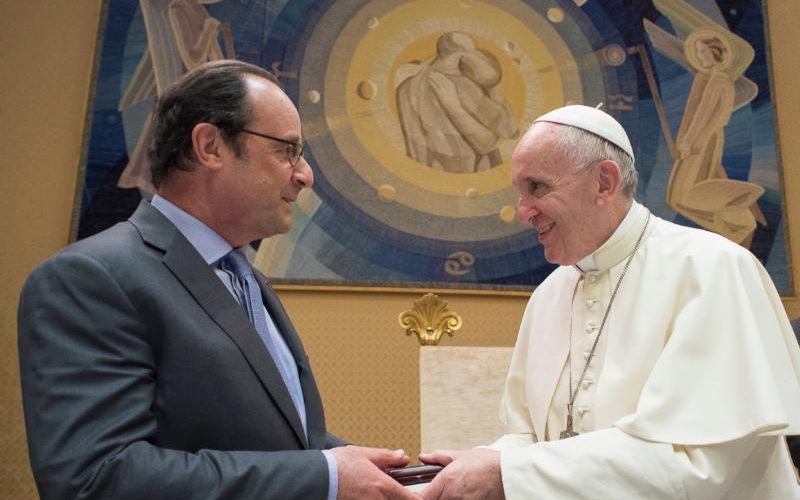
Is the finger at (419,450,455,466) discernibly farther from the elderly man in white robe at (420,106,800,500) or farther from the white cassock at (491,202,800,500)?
the white cassock at (491,202,800,500)

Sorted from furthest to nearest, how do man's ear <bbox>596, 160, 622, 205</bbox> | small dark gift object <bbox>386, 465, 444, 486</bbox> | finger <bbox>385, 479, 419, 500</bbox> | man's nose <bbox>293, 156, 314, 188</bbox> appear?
man's ear <bbox>596, 160, 622, 205</bbox> → man's nose <bbox>293, 156, 314, 188</bbox> → small dark gift object <bbox>386, 465, 444, 486</bbox> → finger <bbox>385, 479, 419, 500</bbox>

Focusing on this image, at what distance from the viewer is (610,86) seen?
18.1 ft

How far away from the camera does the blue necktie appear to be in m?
1.86

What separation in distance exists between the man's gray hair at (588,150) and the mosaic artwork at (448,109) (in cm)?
274

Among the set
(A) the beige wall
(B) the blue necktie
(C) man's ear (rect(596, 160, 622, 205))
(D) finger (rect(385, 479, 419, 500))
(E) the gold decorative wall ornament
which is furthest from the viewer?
(A) the beige wall

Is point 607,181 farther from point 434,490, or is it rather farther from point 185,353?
point 185,353

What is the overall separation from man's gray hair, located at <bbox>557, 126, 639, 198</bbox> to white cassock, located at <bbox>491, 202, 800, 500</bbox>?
0.50 feet

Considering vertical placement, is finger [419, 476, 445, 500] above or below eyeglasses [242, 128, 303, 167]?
below

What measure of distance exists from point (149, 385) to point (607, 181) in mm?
1445

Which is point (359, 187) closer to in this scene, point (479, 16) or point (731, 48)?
point (479, 16)

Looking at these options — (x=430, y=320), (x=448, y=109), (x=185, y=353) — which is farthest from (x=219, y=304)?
(x=448, y=109)

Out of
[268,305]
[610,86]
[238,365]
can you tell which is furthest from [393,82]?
[238,365]

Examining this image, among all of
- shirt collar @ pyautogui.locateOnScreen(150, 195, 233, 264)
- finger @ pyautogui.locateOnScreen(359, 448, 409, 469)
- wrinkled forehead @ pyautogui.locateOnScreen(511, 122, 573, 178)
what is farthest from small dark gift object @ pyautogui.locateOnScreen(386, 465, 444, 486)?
wrinkled forehead @ pyautogui.locateOnScreen(511, 122, 573, 178)

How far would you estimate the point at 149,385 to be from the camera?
60.9 inches
